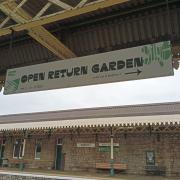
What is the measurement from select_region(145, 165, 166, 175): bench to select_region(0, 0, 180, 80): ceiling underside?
14902mm

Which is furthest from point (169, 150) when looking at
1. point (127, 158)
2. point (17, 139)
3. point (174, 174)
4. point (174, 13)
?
point (174, 13)

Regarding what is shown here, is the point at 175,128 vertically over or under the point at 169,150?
over

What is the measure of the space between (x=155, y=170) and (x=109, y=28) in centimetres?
1575

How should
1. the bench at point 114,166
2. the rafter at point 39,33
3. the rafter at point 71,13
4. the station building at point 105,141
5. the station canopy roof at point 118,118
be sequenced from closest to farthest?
the rafter at point 71,13
the rafter at point 39,33
the station canopy roof at point 118,118
the station building at point 105,141
the bench at point 114,166

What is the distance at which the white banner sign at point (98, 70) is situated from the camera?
397 cm

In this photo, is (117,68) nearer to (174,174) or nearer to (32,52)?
(32,52)

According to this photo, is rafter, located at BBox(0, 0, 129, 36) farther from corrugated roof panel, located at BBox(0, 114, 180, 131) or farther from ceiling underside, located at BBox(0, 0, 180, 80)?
corrugated roof panel, located at BBox(0, 114, 180, 131)

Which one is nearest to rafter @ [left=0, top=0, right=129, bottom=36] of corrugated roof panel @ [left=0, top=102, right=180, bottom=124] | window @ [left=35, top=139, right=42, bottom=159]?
corrugated roof panel @ [left=0, top=102, right=180, bottom=124]

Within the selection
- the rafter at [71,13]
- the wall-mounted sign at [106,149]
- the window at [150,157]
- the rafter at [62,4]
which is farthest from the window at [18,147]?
the rafter at [62,4]

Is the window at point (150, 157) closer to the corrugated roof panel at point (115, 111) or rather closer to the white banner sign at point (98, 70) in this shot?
the corrugated roof panel at point (115, 111)

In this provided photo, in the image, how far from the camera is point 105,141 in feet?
70.7

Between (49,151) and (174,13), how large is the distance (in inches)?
813

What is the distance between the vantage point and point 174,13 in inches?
195

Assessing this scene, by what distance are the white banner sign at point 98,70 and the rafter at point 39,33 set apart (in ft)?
1.91
